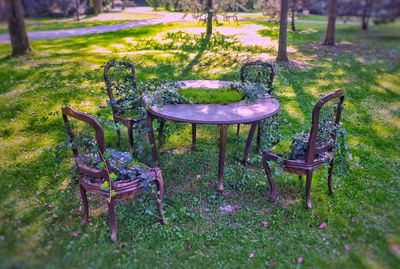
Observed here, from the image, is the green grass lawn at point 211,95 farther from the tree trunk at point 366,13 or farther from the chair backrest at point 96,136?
the tree trunk at point 366,13

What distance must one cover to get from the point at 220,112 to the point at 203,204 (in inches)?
37.7

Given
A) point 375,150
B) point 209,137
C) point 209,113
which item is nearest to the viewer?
point 209,113

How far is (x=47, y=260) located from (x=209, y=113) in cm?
188

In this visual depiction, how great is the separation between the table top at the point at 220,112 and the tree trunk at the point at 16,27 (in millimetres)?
8718

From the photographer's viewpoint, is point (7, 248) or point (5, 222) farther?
point (5, 222)

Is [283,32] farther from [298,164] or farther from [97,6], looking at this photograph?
[97,6]

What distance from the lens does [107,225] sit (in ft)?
10.4

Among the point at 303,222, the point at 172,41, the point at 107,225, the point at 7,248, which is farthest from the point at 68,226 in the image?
the point at 172,41

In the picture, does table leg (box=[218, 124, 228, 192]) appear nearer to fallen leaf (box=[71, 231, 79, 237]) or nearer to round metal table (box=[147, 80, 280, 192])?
round metal table (box=[147, 80, 280, 192])

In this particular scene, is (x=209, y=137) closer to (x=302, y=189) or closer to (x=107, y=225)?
(x=302, y=189)

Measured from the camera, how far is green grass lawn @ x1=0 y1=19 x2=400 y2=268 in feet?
9.19

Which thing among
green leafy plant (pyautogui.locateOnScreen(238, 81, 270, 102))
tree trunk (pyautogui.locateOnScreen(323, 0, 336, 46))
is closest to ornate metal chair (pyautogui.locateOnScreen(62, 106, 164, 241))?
green leafy plant (pyautogui.locateOnScreen(238, 81, 270, 102))

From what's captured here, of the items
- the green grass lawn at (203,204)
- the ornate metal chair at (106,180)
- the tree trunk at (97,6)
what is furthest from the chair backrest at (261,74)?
the tree trunk at (97,6)

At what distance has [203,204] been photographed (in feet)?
11.6
